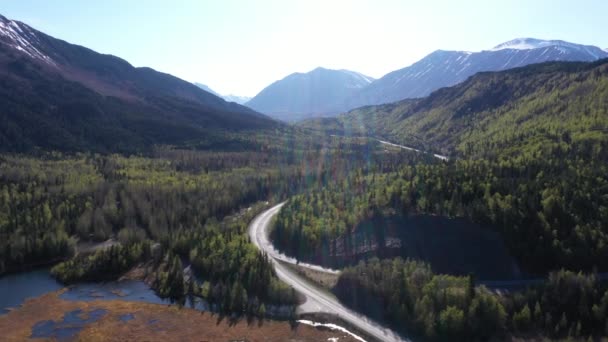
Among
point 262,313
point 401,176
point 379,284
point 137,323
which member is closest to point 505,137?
point 401,176

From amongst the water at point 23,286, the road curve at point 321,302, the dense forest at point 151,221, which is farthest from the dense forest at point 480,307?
the water at point 23,286

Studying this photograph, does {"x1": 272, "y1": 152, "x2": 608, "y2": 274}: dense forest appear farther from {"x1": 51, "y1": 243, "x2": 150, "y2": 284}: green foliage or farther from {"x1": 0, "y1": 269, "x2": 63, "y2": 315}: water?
{"x1": 0, "y1": 269, "x2": 63, "y2": 315}: water

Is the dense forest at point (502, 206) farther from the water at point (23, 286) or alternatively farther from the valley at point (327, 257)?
the water at point (23, 286)

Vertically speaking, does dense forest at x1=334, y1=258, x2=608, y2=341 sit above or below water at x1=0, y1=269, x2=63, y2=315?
above

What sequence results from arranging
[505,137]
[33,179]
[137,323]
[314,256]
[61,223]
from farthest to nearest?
[505,137] → [33,179] → [61,223] → [314,256] → [137,323]

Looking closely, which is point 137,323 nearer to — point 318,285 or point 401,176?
point 318,285

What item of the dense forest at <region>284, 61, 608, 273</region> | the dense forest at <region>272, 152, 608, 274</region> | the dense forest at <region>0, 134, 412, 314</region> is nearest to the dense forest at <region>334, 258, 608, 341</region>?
the dense forest at <region>272, 152, 608, 274</region>

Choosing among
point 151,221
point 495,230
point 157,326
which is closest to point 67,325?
point 157,326
